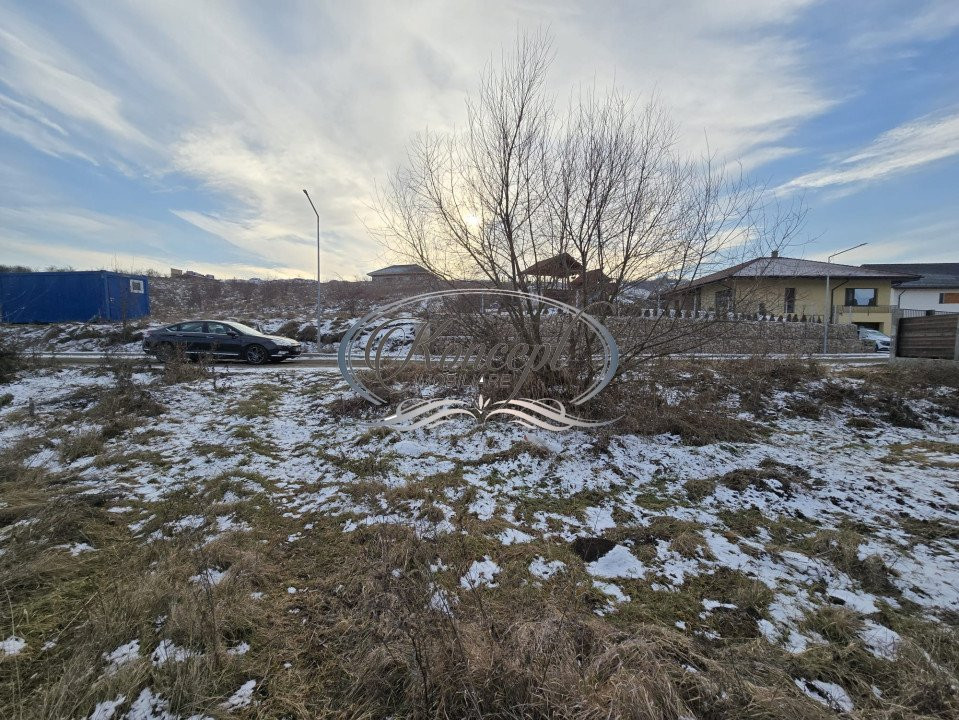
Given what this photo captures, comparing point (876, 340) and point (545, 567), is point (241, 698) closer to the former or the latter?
point (545, 567)

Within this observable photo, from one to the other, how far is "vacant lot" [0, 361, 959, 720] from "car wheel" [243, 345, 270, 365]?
5217 mm

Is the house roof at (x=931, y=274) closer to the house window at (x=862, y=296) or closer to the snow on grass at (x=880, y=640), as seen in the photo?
the house window at (x=862, y=296)

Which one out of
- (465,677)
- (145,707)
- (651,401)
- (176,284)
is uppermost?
(176,284)

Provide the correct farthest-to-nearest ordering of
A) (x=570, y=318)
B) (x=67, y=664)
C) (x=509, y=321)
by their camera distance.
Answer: (x=509, y=321)
(x=570, y=318)
(x=67, y=664)

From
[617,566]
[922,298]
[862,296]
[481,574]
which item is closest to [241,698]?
[481,574]

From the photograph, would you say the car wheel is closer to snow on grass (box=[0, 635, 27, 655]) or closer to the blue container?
snow on grass (box=[0, 635, 27, 655])

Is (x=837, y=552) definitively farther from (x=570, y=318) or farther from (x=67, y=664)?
(x=67, y=664)

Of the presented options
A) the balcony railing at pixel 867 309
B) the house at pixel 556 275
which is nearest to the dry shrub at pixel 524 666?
the house at pixel 556 275

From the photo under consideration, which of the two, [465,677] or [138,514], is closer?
[465,677]

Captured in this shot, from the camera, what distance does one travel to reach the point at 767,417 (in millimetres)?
6645

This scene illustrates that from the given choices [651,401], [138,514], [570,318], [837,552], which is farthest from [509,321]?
[138,514]

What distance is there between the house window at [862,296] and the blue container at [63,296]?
47158mm

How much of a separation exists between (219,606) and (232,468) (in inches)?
105

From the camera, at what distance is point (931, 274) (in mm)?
48469
